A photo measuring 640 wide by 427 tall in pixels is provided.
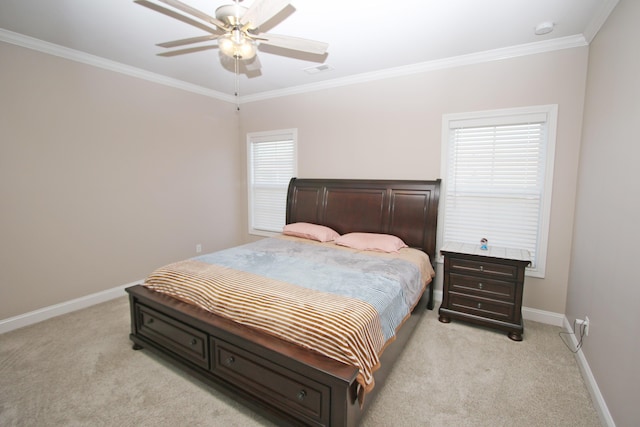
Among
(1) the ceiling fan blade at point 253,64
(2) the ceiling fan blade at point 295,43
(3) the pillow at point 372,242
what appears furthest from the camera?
(1) the ceiling fan blade at point 253,64

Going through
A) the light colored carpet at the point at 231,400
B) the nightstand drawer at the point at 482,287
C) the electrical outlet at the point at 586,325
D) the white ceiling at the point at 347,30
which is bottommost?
the light colored carpet at the point at 231,400

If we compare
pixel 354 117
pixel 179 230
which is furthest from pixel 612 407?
pixel 179 230

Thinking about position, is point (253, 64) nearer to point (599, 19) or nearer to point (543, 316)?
point (599, 19)

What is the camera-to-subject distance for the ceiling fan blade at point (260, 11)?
5.31ft

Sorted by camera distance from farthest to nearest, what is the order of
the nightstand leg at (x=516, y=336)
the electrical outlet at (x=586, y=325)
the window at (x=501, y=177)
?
the window at (x=501, y=177)
the nightstand leg at (x=516, y=336)
the electrical outlet at (x=586, y=325)

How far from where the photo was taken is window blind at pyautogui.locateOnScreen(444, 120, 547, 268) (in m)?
2.89

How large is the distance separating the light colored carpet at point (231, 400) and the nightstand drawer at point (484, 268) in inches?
22.3

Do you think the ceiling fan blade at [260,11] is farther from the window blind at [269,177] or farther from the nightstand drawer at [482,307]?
the nightstand drawer at [482,307]

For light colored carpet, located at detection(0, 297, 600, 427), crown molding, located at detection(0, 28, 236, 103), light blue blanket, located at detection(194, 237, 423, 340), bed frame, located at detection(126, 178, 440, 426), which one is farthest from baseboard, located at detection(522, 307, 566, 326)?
crown molding, located at detection(0, 28, 236, 103)

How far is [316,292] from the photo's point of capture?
197cm

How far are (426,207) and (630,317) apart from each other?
1.87 m

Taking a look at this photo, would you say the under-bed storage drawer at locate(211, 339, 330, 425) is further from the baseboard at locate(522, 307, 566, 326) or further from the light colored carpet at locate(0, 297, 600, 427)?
the baseboard at locate(522, 307, 566, 326)

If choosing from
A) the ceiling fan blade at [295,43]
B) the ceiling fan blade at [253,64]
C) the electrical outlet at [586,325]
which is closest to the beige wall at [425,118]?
the electrical outlet at [586,325]

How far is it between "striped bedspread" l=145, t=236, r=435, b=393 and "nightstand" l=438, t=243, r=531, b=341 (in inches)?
10.8
